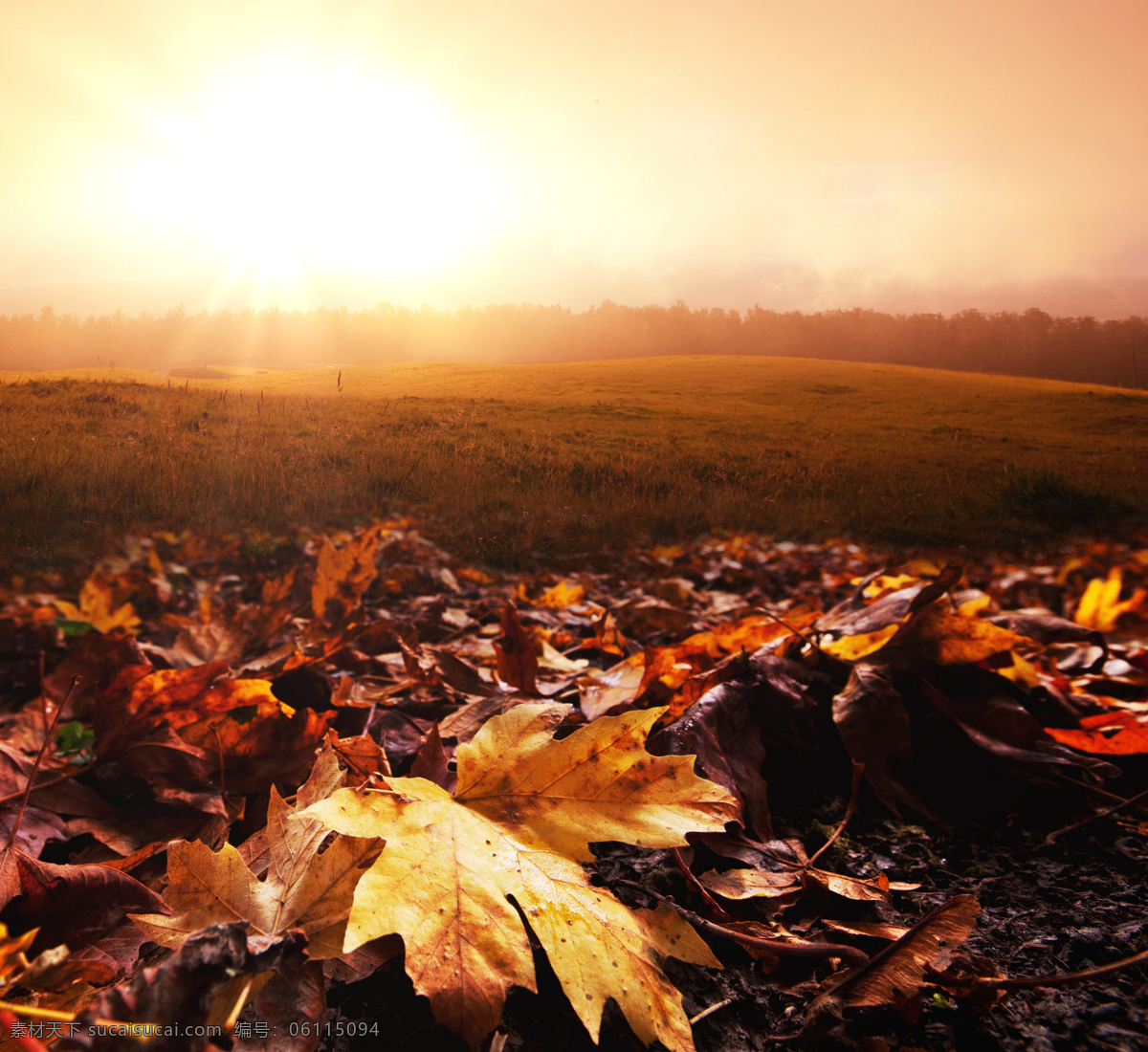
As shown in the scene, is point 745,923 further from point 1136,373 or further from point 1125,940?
point 1136,373

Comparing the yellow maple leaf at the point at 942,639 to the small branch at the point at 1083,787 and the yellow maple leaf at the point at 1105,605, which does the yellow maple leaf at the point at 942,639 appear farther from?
the yellow maple leaf at the point at 1105,605

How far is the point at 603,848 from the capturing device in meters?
0.45

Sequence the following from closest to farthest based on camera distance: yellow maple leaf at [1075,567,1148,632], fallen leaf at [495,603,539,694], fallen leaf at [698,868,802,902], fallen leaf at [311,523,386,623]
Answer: fallen leaf at [698,868,802,902], fallen leaf at [495,603,539,694], yellow maple leaf at [1075,567,1148,632], fallen leaf at [311,523,386,623]

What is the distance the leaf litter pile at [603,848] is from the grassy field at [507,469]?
221cm

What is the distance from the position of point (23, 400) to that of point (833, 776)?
4280 mm

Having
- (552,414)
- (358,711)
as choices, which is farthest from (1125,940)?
(552,414)

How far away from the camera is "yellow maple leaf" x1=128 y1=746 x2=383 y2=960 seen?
13.0 inches

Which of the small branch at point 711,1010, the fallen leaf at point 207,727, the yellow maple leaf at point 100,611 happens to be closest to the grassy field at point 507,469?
the yellow maple leaf at point 100,611

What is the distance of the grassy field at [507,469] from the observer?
8.99 ft

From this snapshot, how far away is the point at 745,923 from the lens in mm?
377

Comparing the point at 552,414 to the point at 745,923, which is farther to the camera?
the point at 552,414

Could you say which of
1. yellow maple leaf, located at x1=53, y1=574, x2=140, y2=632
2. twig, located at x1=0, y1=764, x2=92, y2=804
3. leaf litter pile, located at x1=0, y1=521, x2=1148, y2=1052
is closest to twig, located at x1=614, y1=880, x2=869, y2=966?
leaf litter pile, located at x1=0, y1=521, x2=1148, y2=1052

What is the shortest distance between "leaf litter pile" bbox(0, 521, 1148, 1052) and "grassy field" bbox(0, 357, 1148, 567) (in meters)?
2.21

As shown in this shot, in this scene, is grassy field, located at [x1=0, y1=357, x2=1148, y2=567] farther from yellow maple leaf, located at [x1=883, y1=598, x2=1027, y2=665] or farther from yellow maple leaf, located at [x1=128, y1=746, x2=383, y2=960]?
yellow maple leaf, located at [x1=128, y1=746, x2=383, y2=960]
